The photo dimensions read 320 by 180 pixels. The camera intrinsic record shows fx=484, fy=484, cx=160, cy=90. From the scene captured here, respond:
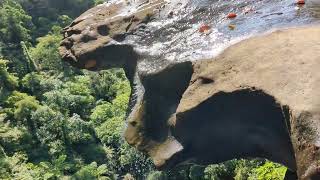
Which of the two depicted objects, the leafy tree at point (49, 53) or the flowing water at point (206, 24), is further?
the leafy tree at point (49, 53)

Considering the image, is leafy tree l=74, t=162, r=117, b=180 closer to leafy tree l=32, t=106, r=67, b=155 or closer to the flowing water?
leafy tree l=32, t=106, r=67, b=155

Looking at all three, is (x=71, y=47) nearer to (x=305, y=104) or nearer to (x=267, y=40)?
(x=267, y=40)

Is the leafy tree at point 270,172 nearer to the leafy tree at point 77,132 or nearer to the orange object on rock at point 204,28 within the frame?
the orange object on rock at point 204,28

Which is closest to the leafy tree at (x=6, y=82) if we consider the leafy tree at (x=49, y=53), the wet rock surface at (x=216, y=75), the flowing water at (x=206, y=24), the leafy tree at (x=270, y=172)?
the leafy tree at (x=49, y=53)

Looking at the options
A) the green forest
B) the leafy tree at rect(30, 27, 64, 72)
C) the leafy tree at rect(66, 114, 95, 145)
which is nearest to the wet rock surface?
the green forest

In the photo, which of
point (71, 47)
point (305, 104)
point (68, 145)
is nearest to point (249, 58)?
point (305, 104)

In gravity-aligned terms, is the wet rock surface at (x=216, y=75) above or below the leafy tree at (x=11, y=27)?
A: above

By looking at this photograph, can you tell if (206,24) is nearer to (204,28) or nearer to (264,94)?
(204,28)

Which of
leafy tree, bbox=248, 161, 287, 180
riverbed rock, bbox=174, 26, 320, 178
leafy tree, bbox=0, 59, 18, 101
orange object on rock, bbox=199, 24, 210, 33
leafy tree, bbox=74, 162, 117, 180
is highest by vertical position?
orange object on rock, bbox=199, 24, 210, 33
